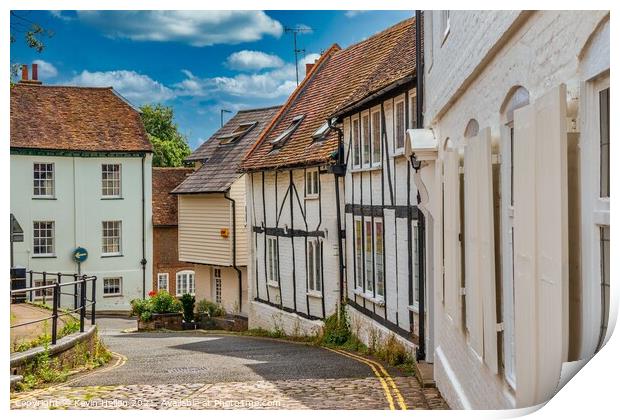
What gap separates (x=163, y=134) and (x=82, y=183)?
82 centimetres

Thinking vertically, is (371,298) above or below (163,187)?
below

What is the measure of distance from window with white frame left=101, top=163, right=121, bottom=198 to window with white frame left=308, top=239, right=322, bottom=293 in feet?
23.7

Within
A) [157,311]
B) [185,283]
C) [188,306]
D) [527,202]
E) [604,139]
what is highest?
[604,139]

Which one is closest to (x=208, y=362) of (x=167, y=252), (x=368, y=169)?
(x=368, y=169)

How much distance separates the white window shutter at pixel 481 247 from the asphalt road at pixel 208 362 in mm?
2740

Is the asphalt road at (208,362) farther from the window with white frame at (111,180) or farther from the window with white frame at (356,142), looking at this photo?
the window with white frame at (356,142)

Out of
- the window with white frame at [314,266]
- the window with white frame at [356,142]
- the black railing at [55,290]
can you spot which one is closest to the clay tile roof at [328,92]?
the window with white frame at [356,142]

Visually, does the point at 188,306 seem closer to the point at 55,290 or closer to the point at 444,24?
the point at 55,290

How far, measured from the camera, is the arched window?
567 cm

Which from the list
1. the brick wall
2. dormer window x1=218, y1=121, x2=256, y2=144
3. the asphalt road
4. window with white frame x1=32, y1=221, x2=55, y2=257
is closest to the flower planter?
the asphalt road

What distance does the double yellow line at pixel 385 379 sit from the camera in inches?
262

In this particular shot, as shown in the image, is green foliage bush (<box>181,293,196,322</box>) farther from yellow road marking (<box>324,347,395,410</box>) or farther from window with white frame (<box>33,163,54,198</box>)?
window with white frame (<box>33,163,54,198</box>)

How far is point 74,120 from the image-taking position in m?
7.49
